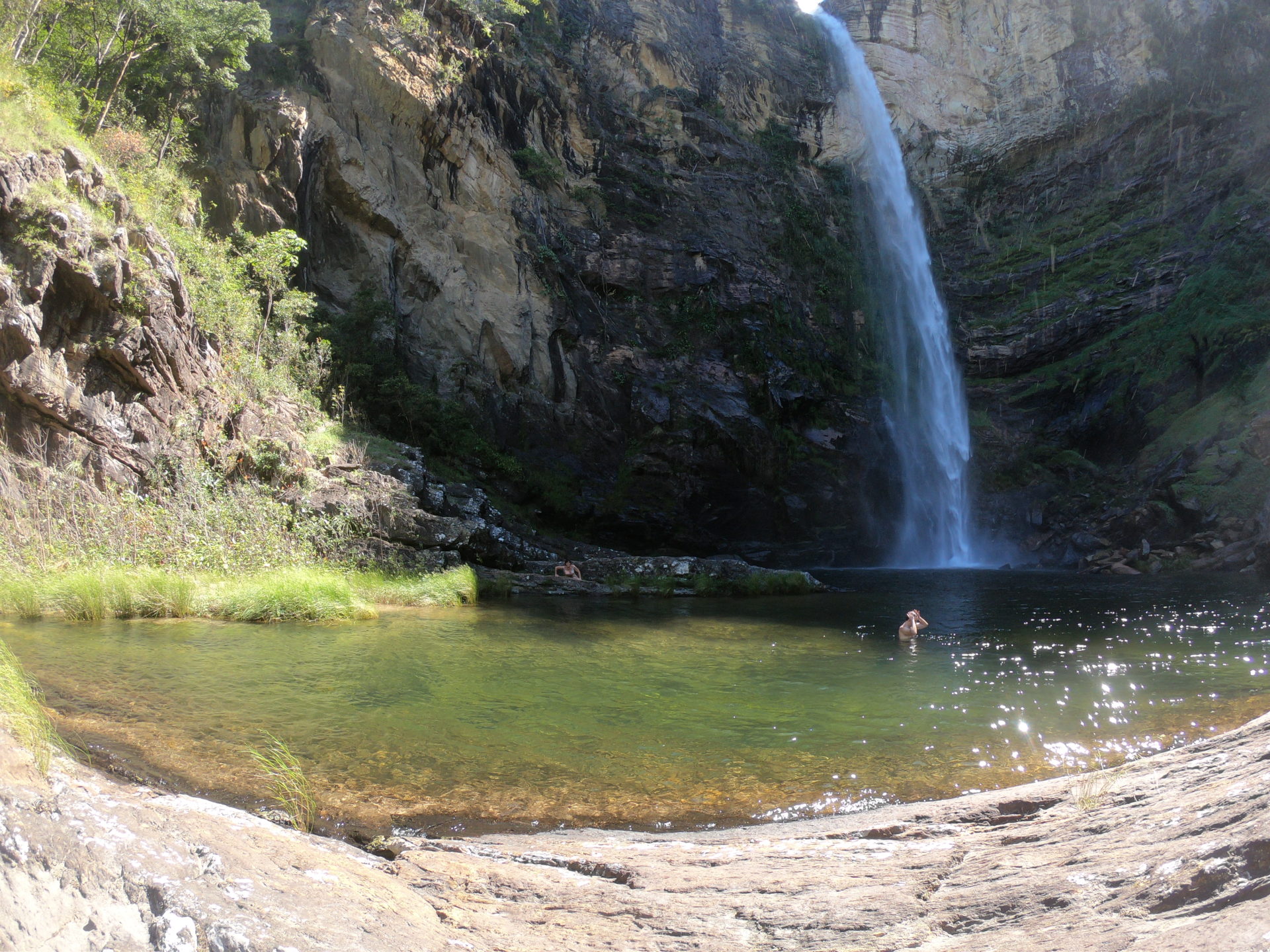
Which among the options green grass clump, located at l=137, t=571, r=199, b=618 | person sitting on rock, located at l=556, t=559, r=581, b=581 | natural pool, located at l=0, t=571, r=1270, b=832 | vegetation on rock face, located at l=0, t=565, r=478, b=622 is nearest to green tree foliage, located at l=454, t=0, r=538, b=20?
person sitting on rock, located at l=556, t=559, r=581, b=581

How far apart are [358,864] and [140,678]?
4.34 meters

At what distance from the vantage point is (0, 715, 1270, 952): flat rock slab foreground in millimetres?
1502

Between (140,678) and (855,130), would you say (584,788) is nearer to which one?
(140,678)

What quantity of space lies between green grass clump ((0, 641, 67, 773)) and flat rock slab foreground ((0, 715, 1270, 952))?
0.45ft

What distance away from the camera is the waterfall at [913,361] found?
28891 mm

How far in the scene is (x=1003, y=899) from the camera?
1.92 meters

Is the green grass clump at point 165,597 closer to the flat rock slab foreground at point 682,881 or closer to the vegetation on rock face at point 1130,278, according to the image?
the flat rock slab foreground at point 682,881

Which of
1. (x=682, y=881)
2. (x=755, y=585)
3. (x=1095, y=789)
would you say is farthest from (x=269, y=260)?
(x=1095, y=789)

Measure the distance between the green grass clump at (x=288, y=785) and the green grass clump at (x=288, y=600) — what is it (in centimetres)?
586

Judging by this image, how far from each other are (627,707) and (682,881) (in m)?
3.41

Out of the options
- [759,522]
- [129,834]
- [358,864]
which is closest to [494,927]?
[358,864]

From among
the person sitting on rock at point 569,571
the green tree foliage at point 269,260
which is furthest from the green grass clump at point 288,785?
the green tree foliage at point 269,260

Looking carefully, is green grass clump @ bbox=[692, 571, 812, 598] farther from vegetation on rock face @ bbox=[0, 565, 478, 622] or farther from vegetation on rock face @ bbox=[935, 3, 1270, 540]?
vegetation on rock face @ bbox=[935, 3, 1270, 540]

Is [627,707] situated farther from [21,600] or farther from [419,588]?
[419,588]
